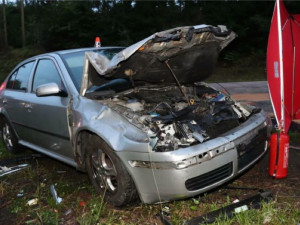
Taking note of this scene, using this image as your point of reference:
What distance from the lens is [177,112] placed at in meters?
3.25

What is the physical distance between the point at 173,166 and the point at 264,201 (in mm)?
939

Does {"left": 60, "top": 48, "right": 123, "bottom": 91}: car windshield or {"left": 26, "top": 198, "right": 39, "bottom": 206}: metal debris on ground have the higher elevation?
{"left": 60, "top": 48, "right": 123, "bottom": 91}: car windshield

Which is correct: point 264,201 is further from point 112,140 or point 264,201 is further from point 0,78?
point 0,78

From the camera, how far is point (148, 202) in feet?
9.71

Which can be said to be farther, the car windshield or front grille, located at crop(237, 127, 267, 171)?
the car windshield

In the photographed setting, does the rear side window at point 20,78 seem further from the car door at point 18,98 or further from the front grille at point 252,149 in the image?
the front grille at point 252,149

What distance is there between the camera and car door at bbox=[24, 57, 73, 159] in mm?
3781

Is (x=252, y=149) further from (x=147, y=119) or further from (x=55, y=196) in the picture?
(x=55, y=196)

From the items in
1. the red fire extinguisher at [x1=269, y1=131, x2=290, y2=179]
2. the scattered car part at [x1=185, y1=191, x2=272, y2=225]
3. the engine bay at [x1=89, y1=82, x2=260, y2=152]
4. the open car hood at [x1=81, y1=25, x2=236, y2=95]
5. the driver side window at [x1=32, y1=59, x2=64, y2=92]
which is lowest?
the scattered car part at [x1=185, y1=191, x2=272, y2=225]

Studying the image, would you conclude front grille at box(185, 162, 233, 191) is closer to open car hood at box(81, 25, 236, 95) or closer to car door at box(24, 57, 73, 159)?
open car hood at box(81, 25, 236, 95)

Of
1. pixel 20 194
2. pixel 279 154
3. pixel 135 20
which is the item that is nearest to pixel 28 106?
pixel 20 194

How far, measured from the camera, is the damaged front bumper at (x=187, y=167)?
277 cm

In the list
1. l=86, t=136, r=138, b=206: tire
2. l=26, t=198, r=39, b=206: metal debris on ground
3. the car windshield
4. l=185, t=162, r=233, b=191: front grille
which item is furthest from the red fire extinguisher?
l=26, t=198, r=39, b=206: metal debris on ground

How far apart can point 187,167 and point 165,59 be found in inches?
51.0
